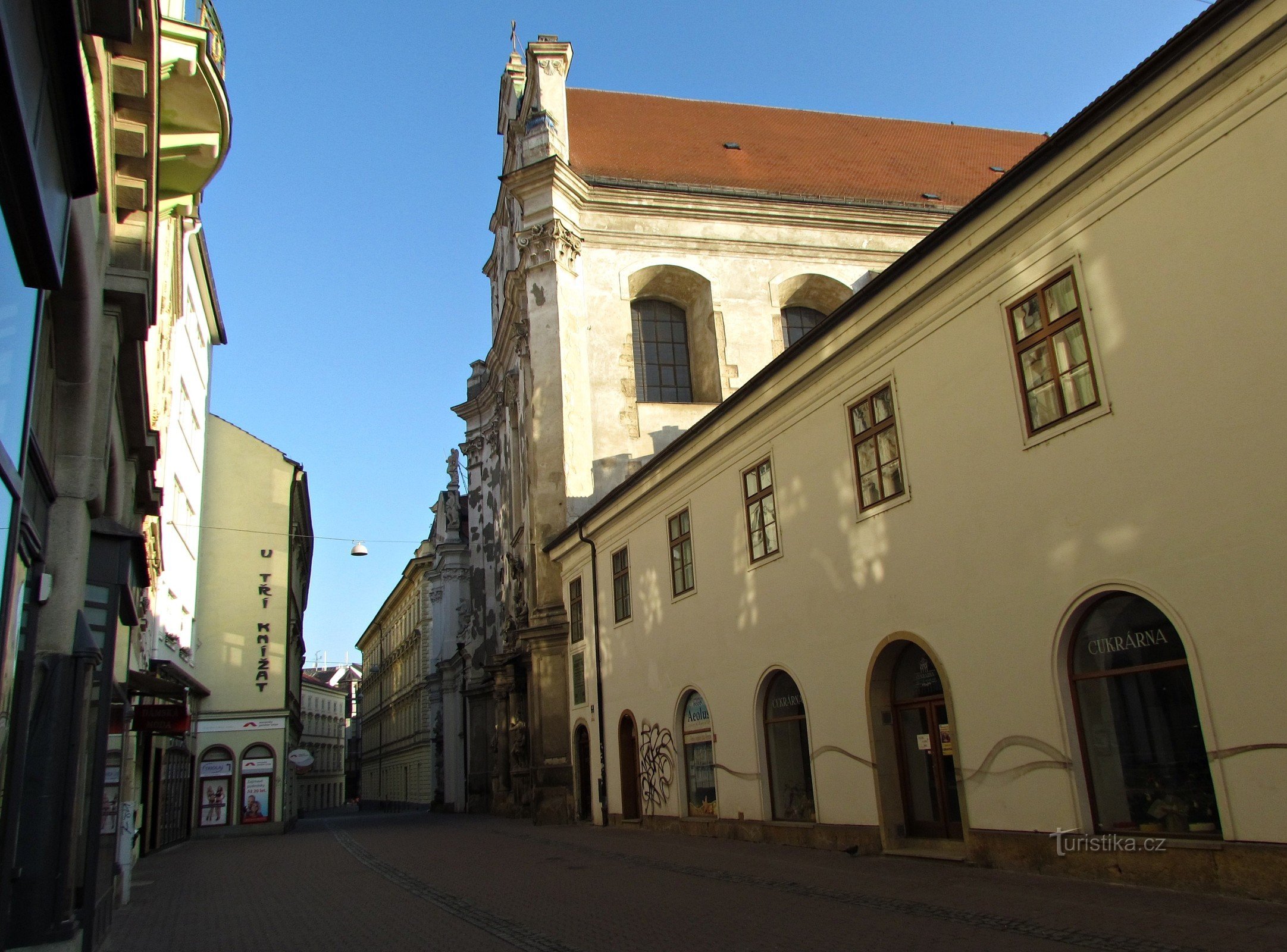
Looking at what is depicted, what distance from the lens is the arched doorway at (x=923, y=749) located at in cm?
1221

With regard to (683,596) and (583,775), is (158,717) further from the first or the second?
(583,775)

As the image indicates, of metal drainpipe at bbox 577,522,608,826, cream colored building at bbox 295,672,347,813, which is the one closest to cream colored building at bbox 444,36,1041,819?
metal drainpipe at bbox 577,522,608,826

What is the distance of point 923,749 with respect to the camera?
1262cm

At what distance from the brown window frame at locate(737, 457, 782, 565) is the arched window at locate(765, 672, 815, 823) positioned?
1.84m

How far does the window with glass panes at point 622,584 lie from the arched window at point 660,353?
29.5 feet

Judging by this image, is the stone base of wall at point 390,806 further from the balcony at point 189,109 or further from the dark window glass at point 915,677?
the balcony at point 189,109

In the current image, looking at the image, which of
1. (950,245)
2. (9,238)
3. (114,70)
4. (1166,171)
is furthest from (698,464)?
(9,238)

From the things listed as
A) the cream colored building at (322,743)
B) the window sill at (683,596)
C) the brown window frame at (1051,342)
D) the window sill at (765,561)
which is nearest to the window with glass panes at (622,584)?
the window sill at (683,596)

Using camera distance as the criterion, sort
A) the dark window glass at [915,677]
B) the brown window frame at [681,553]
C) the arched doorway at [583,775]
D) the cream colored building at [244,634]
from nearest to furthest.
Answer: the dark window glass at [915,677]
the brown window frame at [681,553]
the arched doorway at [583,775]
the cream colored building at [244,634]

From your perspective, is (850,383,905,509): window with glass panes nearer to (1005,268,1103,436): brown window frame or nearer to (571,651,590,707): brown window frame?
(1005,268,1103,436): brown window frame

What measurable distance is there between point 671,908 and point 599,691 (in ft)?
47.0

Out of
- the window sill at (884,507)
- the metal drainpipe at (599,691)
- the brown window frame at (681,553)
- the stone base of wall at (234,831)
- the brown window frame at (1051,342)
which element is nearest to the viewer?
the brown window frame at (1051,342)

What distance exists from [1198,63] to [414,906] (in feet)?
36.6

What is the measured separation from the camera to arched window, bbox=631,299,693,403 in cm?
3162
